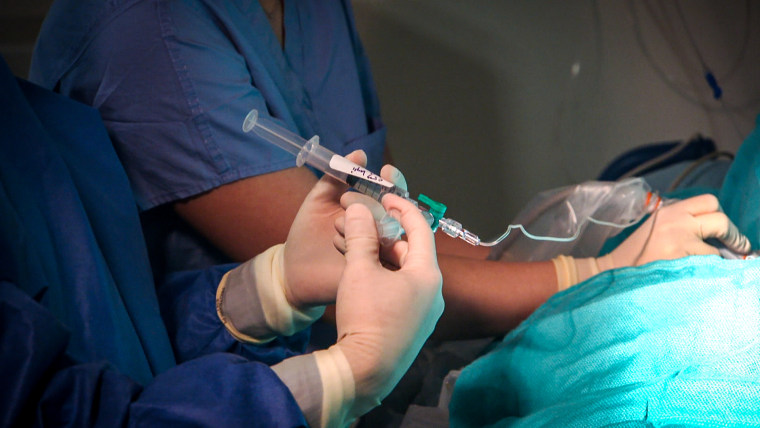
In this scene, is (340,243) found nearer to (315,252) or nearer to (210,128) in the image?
(315,252)

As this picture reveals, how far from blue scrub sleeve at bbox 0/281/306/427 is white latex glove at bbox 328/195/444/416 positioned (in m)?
0.10

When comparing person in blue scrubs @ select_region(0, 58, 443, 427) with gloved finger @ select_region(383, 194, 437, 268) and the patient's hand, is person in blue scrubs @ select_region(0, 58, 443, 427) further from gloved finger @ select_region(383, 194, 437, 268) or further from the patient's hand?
the patient's hand

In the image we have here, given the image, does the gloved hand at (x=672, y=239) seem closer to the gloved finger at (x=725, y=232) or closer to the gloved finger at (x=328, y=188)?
the gloved finger at (x=725, y=232)

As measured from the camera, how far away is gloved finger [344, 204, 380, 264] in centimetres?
66

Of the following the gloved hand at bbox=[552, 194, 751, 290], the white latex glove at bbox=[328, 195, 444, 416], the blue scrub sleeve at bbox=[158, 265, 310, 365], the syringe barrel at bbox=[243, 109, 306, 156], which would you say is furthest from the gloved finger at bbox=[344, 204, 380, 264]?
the gloved hand at bbox=[552, 194, 751, 290]

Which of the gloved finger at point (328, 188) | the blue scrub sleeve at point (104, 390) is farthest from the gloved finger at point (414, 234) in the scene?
the blue scrub sleeve at point (104, 390)

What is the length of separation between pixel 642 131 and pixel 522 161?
355mm

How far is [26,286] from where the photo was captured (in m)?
0.57

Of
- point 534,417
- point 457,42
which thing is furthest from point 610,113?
point 534,417

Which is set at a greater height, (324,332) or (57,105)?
(57,105)

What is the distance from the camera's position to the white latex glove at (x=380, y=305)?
2.03ft

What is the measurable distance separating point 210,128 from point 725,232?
0.77 meters

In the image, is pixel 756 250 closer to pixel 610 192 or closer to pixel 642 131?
pixel 610 192

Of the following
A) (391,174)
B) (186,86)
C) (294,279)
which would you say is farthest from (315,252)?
(186,86)
